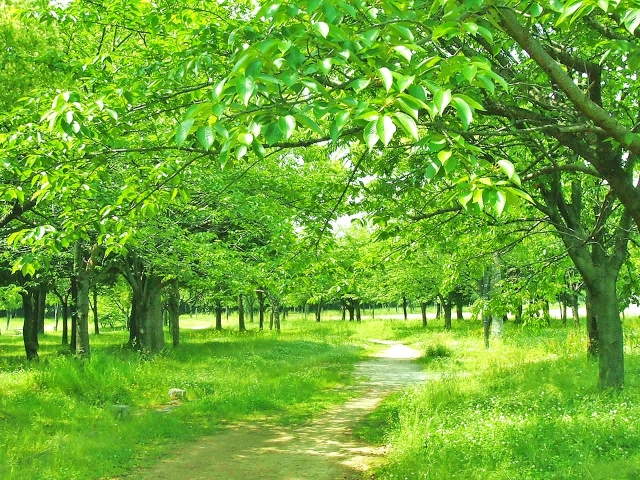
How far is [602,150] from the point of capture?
A: 18.8 feet

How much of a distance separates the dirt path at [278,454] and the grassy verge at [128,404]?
1.75 feet

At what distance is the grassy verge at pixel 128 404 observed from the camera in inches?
318

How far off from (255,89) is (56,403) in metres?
10.8

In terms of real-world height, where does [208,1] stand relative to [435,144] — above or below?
above

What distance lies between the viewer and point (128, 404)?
12.2m

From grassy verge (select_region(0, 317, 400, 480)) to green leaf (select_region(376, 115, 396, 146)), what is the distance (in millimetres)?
7078

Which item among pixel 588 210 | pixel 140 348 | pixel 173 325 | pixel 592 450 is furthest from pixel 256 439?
pixel 173 325

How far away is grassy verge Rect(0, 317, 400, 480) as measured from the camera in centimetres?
809

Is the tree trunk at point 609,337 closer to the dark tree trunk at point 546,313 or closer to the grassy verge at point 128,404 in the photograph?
the dark tree trunk at point 546,313

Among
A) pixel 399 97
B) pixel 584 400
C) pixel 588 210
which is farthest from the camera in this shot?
pixel 588 210

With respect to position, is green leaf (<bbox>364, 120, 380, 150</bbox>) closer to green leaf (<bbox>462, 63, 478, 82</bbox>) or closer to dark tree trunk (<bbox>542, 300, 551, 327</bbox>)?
green leaf (<bbox>462, 63, 478, 82</bbox>)

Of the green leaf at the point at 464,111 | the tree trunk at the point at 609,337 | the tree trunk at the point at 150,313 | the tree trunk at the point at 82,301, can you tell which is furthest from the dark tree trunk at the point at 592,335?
the tree trunk at the point at 150,313

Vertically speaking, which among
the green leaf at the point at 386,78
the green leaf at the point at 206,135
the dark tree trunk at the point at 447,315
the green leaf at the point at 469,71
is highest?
the green leaf at the point at 469,71

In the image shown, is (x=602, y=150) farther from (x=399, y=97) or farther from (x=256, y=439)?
(x=256, y=439)
